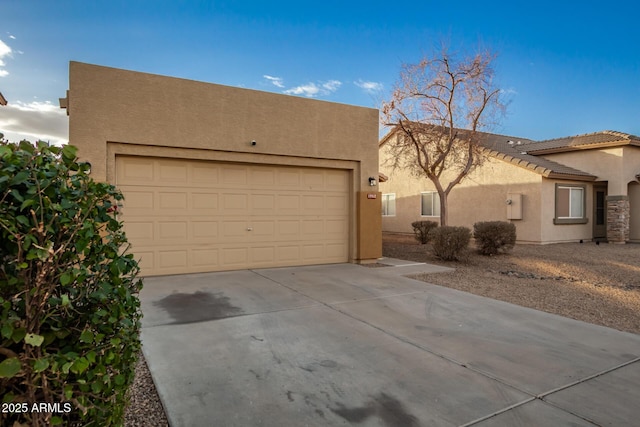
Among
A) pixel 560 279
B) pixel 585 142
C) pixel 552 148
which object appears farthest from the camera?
pixel 552 148

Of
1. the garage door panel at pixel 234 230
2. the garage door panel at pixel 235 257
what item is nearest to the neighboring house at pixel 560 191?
the garage door panel at pixel 234 230

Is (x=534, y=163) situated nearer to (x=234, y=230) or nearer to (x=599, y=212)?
(x=599, y=212)

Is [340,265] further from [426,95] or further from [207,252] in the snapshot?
[426,95]

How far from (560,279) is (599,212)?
12.0 metres

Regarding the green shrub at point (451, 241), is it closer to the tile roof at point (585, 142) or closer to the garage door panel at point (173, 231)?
the garage door panel at point (173, 231)

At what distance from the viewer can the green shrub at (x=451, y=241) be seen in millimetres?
11227

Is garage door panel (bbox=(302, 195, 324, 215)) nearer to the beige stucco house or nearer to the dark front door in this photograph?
the beige stucco house

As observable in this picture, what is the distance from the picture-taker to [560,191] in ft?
55.1

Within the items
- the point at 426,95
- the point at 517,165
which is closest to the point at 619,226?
the point at 517,165

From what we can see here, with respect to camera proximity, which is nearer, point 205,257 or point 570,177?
point 205,257

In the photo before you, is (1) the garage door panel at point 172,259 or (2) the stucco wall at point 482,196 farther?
(2) the stucco wall at point 482,196

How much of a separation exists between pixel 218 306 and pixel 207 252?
3149 mm

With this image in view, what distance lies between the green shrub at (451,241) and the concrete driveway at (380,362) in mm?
4453

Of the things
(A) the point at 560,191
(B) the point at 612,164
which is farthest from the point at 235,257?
(B) the point at 612,164
